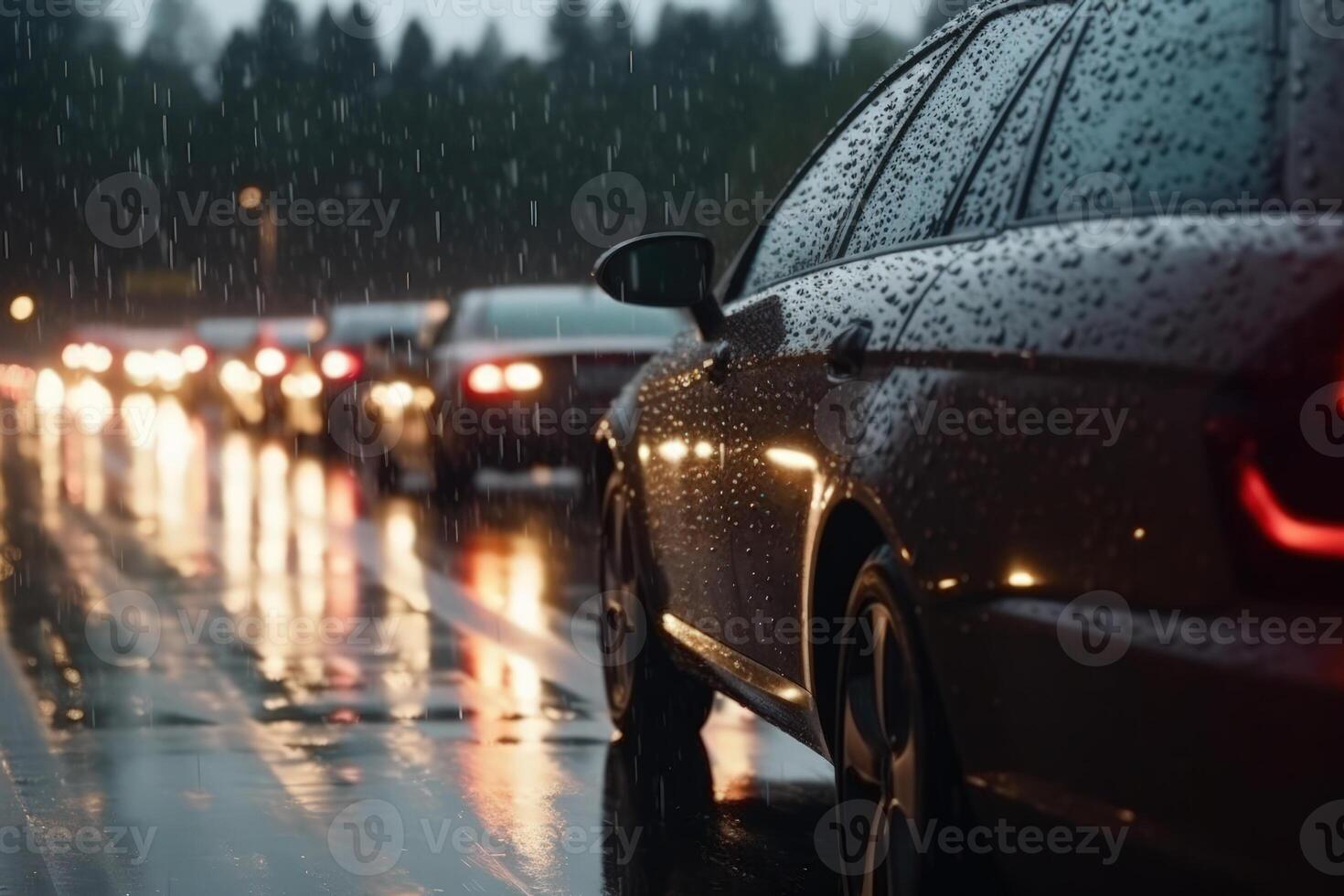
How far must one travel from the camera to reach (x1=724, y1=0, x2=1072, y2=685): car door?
14.4 feet

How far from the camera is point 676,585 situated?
6.23m

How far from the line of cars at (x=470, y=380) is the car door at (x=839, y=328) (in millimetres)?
6036

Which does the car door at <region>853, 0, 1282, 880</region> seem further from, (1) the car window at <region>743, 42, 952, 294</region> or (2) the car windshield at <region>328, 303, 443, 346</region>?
(2) the car windshield at <region>328, 303, 443, 346</region>

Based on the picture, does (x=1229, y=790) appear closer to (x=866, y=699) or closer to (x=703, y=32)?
(x=866, y=699)

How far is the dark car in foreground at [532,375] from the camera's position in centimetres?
1680

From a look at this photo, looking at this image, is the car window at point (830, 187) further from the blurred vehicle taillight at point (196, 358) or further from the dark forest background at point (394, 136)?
the dark forest background at point (394, 136)

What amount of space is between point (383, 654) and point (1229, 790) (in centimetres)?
671

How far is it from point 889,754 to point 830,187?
1851mm

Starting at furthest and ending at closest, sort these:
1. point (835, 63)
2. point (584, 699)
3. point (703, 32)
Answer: point (703, 32)
point (835, 63)
point (584, 699)

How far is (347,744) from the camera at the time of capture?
7312 mm

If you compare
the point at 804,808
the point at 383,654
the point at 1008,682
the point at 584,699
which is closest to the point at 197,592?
the point at 383,654

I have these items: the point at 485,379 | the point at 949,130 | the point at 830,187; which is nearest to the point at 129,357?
the point at 485,379

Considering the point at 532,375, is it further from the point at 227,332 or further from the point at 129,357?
the point at 129,357

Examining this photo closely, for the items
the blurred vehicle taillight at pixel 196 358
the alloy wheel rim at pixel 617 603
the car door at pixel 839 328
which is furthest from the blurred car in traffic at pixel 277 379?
the car door at pixel 839 328
